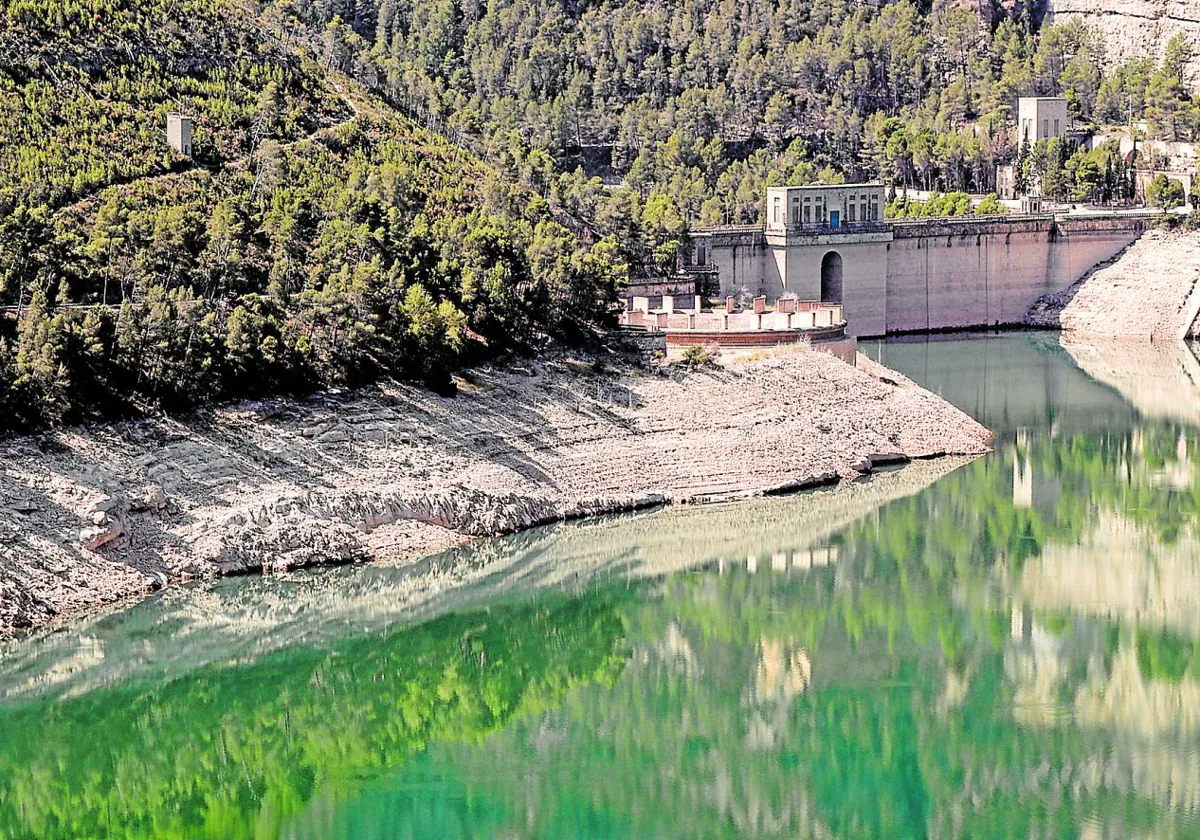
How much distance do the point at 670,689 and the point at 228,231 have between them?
22172 mm

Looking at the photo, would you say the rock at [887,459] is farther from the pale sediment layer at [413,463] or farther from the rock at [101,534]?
the rock at [101,534]

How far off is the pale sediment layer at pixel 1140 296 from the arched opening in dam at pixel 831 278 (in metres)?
11.4

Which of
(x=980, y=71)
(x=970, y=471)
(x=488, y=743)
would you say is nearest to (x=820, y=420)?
(x=970, y=471)

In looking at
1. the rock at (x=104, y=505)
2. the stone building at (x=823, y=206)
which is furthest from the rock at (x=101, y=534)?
the stone building at (x=823, y=206)

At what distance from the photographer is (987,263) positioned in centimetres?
8975

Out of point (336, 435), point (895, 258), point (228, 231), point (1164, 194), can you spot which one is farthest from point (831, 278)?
point (336, 435)

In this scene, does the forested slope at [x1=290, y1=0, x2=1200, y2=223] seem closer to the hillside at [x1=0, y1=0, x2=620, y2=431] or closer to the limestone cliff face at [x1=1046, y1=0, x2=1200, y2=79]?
the limestone cliff face at [x1=1046, y1=0, x2=1200, y2=79]

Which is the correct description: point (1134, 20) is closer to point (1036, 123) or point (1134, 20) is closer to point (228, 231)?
point (1036, 123)

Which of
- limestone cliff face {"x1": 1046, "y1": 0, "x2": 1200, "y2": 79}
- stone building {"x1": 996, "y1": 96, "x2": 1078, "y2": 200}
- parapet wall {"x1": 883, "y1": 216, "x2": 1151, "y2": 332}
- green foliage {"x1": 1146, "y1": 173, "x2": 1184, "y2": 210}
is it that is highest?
limestone cliff face {"x1": 1046, "y1": 0, "x2": 1200, "y2": 79}

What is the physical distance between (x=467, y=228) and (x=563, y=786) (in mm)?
29937

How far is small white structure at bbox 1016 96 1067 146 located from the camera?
361 feet

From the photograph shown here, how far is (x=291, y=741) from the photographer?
119ft

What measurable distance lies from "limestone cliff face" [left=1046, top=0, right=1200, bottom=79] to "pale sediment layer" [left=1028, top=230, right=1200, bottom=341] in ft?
124

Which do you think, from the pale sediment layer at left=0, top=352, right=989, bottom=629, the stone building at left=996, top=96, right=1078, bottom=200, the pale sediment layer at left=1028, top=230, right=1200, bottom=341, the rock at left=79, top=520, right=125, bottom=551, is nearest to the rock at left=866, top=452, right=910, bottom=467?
the pale sediment layer at left=0, top=352, right=989, bottom=629
